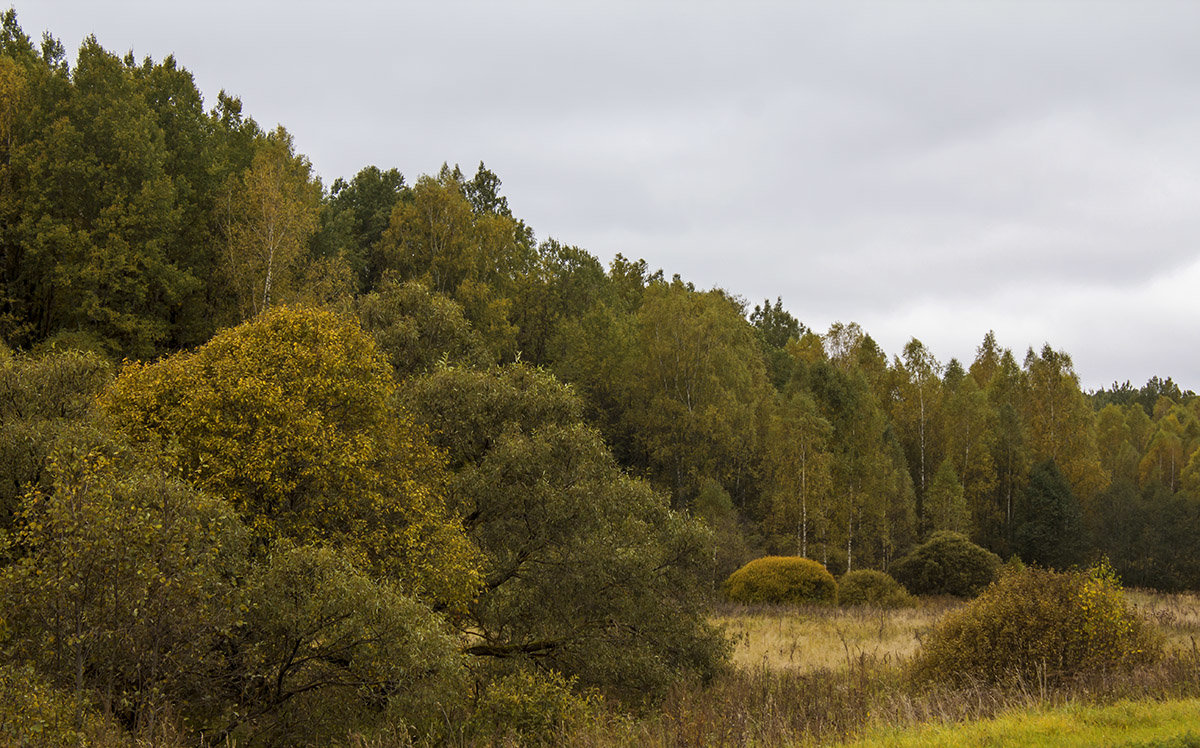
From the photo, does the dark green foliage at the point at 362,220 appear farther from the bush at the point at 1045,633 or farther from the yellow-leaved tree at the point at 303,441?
the bush at the point at 1045,633

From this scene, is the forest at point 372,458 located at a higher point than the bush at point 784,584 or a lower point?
higher

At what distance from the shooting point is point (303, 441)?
1588 centimetres

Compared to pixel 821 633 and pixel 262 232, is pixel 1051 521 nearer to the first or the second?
pixel 821 633

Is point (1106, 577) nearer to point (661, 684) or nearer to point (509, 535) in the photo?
point (661, 684)

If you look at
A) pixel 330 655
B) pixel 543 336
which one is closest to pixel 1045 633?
pixel 330 655

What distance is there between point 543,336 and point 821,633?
116 feet

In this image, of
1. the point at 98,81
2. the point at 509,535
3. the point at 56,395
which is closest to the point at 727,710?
the point at 509,535

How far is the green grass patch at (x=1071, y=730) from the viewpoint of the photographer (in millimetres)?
11062

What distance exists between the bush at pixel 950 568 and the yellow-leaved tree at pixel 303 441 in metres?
30.9

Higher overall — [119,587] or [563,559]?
[119,587]

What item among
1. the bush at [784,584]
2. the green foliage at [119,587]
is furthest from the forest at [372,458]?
the bush at [784,584]

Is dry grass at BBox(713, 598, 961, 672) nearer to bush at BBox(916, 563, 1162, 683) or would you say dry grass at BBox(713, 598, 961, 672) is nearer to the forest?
the forest

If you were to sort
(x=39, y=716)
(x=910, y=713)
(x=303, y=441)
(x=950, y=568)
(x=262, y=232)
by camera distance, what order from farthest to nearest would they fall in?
(x=262, y=232), (x=950, y=568), (x=303, y=441), (x=910, y=713), (x=39, y=716)

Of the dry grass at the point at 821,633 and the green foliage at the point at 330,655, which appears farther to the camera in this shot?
the dry grass at the point at 821,633
